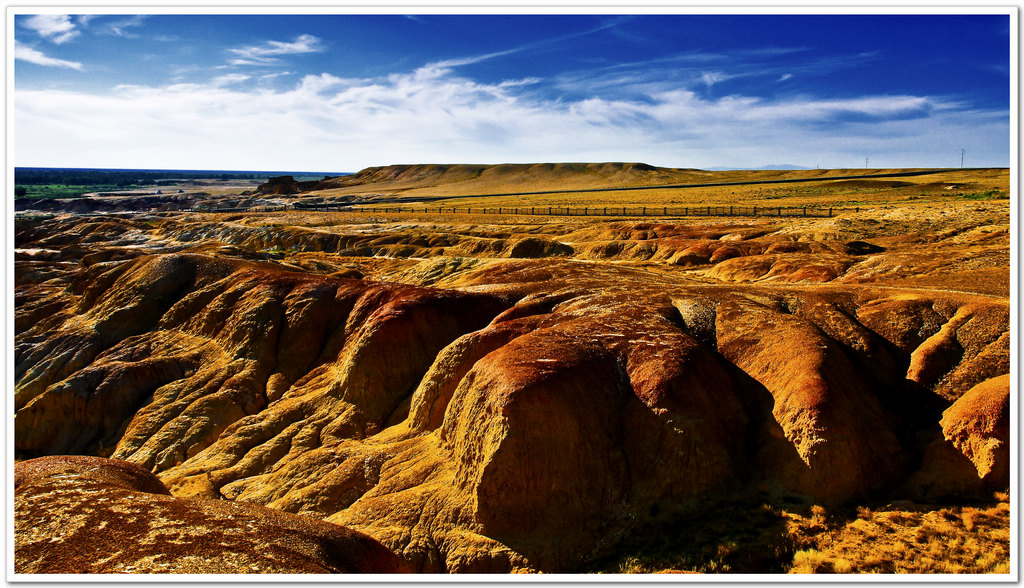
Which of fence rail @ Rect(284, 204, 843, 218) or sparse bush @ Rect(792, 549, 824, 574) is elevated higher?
fence rail @ Rect(284, 204, 843, 218)

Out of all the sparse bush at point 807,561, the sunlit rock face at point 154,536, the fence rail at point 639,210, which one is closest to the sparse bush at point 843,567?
the sparse bush at point 807,561

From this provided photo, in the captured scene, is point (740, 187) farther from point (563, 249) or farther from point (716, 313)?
point (716, 313)

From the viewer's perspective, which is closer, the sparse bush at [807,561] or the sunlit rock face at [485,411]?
the sparse bush at [807,561]

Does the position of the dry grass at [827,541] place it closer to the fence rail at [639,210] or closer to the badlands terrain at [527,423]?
the badlands terrain at [527,423]

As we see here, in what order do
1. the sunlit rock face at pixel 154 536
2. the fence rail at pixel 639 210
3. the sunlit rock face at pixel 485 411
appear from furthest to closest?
the fence rail at pixel 639 210 < the sunlit rock face at pixel 485 411 < the sunlit rock face at pixel 154 536

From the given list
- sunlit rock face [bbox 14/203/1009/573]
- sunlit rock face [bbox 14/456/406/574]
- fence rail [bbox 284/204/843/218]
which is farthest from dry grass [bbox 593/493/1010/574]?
fence rail [bbox 284/204/843/218]

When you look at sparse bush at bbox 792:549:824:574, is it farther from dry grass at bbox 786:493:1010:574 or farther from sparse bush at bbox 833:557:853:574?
sparse bush at bbox 833:557:853:574

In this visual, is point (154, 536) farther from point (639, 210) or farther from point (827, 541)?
point (639, 210)
